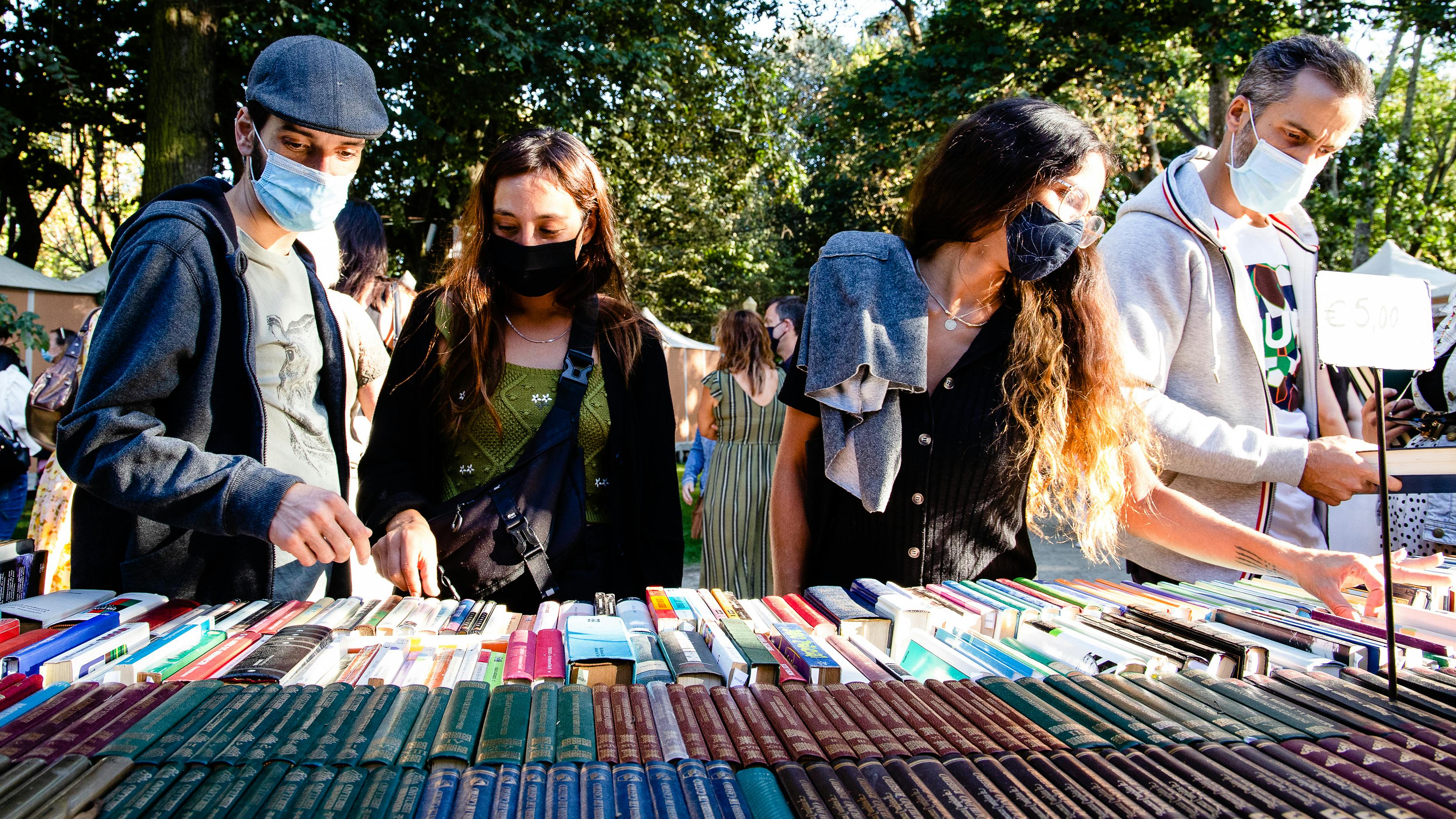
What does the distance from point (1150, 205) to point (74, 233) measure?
4123cm

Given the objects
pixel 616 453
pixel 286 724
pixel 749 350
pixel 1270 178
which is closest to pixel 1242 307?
pixel 1270 178

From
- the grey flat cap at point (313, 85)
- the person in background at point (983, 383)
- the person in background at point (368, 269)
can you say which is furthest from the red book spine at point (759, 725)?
the person in background at point (368, 269)

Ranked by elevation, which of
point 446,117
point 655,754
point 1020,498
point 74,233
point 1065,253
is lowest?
point 655,754

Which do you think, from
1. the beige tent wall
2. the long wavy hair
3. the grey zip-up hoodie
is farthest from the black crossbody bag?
the beige tent wall

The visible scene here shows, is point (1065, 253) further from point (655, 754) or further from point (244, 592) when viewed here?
point (244, 592)

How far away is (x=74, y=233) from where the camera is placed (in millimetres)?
34344

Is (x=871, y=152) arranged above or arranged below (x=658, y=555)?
above

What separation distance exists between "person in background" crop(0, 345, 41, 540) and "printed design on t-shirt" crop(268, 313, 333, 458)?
4831 mm

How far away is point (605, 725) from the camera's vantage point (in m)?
1.17

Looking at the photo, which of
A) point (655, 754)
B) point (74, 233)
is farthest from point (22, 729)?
point (74, 233)

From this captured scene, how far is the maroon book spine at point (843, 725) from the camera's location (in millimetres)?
1121

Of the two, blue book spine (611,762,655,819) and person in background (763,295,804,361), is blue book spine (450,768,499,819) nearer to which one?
blue book spine (611,762,655,819)

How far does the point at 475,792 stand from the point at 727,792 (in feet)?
0.93

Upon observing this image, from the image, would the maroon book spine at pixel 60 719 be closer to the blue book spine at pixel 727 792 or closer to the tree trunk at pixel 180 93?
the blue book spine at pixel 727 792
